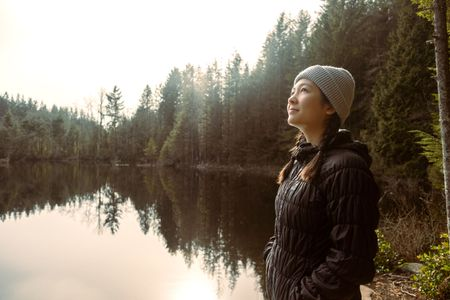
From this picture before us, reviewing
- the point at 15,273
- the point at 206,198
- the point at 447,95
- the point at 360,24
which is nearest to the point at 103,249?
the point at 15,273

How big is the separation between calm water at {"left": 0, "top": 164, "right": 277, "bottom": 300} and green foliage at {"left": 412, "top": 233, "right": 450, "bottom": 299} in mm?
3733

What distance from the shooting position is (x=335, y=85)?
73.8 inches

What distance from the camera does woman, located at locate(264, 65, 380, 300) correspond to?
1.57 meters

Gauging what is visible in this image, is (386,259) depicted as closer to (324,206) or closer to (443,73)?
(443,73)

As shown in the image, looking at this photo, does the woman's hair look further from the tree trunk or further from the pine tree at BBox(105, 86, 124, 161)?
the pine tree at BBox(105, 86, 124, 161)

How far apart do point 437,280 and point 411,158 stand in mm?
14956

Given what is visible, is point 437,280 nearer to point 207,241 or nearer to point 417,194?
point 207,241

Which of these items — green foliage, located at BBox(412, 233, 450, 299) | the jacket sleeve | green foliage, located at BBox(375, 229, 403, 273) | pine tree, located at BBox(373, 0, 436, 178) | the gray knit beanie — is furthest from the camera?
pine tree, located at BBox(373, 0, 436, 178)

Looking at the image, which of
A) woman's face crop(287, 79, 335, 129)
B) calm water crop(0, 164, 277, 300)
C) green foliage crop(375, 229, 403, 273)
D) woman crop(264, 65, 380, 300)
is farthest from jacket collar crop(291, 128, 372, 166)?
calm water crop(0, 164, 277, 300)

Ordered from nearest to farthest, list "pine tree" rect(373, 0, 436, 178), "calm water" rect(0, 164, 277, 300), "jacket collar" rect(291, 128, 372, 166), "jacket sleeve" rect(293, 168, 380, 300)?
1. "jacket sleeve" rect(293, 168, 380, 300)
2. "jacket collar" rect(291, 128, 372, 166)
3. "calm water" rect(0, 164, 277, 300)
4. "pine tree" rect(373, 0, 436, 178)

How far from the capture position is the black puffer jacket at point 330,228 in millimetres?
1568

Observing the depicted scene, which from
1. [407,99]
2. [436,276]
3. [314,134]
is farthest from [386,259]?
[407,99]

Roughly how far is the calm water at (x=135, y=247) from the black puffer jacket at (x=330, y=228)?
247 inches

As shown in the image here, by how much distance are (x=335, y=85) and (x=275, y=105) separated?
39.4 meters
